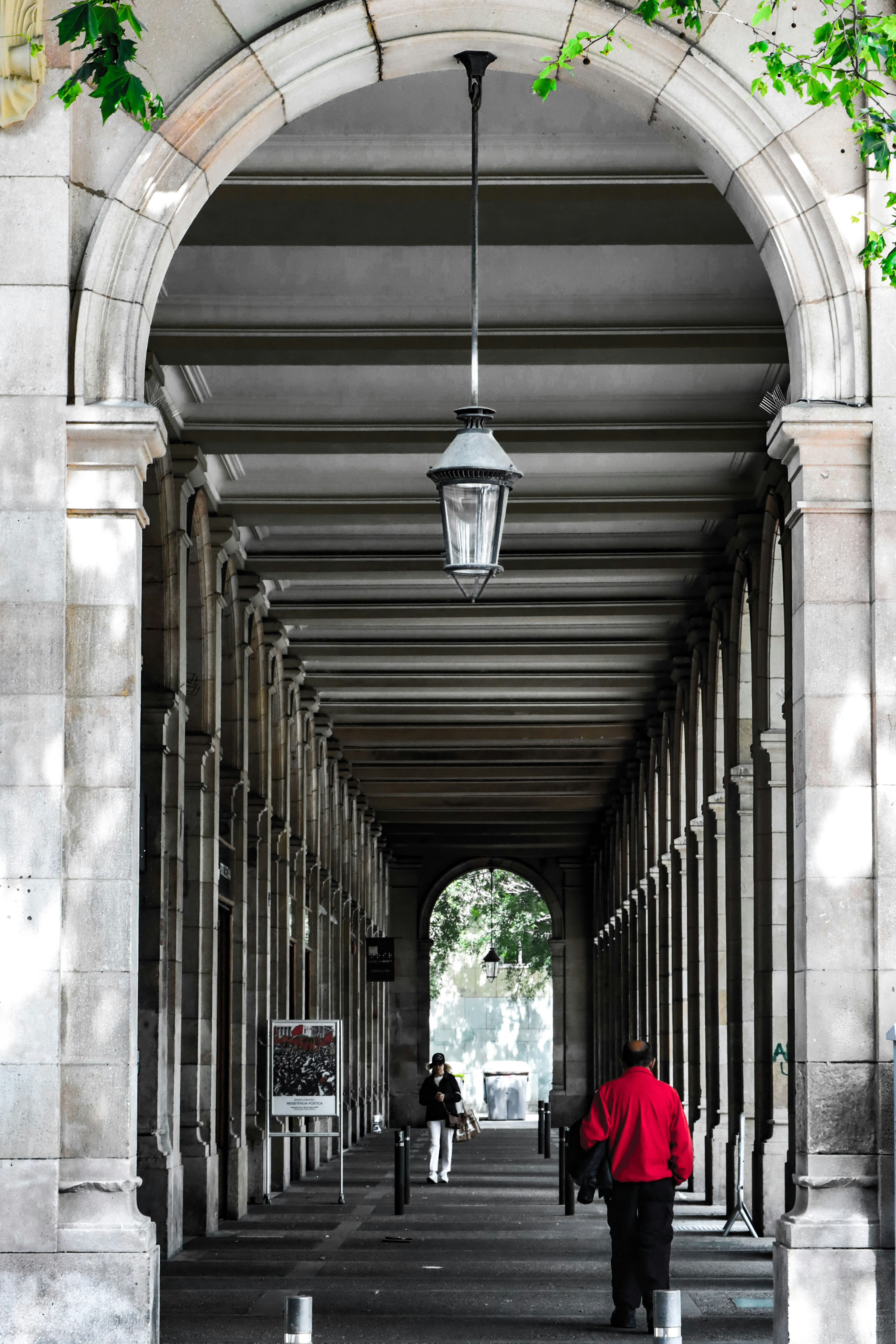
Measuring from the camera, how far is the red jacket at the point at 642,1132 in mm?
10992

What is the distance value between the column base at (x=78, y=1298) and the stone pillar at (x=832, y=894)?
2611mm

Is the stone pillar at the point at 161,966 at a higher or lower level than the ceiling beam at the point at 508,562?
lower

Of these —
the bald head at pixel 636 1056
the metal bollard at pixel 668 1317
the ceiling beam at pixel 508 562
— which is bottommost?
the metal bollard at pixel 668 1317

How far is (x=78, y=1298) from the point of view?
7629 millimetres

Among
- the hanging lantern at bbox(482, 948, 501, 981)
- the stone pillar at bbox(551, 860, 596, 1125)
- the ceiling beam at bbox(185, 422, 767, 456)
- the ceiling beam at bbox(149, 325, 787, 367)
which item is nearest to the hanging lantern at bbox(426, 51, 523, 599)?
the ceiling beam at bbox(149, 325, 787, 367)

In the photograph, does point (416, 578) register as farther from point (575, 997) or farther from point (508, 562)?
point (575, 997)

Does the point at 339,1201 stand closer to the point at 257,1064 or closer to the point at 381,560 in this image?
the point at 257,1064

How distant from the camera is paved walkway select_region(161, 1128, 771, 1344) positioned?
36.2 ft

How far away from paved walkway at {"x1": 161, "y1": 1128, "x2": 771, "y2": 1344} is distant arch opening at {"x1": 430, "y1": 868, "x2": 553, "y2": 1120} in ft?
126

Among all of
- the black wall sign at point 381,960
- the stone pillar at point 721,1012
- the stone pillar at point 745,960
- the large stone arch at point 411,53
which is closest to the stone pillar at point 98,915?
the large stone arch at point 411,53

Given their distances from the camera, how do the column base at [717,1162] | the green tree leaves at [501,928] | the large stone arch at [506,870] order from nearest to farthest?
the column base at [717,1162] → the large stone arch at [506,870] → the green tree leaves at [501,928]

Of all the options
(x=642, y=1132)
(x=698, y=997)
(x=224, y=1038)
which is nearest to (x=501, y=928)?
(x=698, y=997)

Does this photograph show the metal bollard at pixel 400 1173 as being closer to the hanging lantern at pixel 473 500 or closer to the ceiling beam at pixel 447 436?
the ceiling beam at pixel 447 436

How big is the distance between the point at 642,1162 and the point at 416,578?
12.1 m
